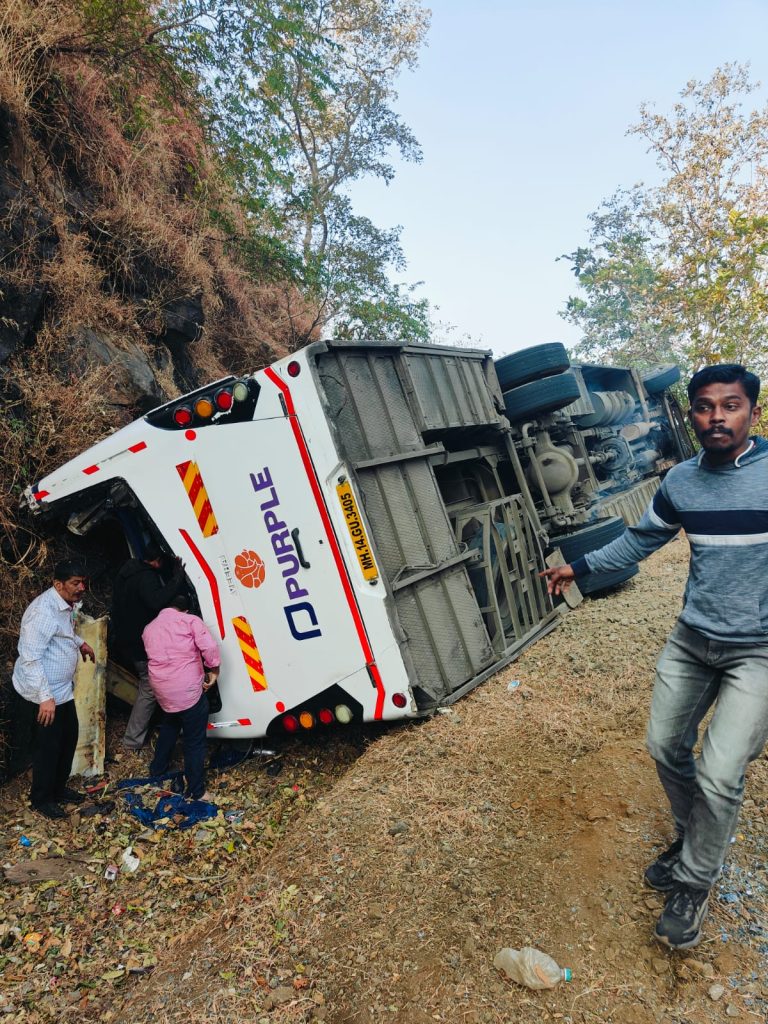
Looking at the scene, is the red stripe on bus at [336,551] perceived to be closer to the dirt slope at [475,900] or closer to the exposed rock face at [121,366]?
the dirt slope at [475,900]

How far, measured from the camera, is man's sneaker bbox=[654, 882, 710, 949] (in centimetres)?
199

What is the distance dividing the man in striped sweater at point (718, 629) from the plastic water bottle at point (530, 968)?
1.20 ft

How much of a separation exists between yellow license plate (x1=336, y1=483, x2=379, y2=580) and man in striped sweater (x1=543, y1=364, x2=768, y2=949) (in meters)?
1.73

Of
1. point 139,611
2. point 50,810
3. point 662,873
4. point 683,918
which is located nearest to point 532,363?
point 139,611

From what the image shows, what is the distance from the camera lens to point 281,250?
30.8ft

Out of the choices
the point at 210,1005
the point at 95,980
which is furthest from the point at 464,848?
the point at 95,980

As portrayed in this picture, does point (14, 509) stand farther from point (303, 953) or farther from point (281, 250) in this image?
point (281, 250)

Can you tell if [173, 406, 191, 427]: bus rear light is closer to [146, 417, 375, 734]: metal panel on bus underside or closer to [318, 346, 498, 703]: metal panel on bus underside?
[146, 417, 375, 734]: metal panel on bus underside

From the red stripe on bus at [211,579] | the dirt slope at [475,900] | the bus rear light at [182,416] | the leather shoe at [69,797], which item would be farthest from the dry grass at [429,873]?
the bus rear light at [182,416]

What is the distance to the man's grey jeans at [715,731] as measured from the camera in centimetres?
197

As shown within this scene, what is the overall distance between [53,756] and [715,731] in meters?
3.46

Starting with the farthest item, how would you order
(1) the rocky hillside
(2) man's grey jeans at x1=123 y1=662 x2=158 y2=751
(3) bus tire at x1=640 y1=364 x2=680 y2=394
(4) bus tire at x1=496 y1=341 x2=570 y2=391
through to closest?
(3) bus tire at x1=640 y1=364 x2=680 y2=394
(4) bus tire at x1=496 y1=341 x2=570 y2=391
(1) the rocky hillside
(2) man's grey jeans at x1=123 y1=662 x2=158 y2=751

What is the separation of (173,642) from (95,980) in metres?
1.59

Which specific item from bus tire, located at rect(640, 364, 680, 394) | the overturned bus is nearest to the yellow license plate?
the overturned bus
